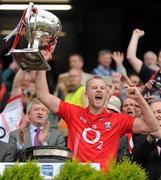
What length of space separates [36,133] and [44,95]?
886 millimetres

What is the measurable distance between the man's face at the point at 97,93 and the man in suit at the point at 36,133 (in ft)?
2.79

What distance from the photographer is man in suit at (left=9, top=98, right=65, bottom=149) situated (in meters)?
10.6

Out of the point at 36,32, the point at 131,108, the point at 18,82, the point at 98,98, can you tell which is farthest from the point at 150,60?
the point at 36,32

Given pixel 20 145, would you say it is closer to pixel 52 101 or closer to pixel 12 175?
pixel 52 101

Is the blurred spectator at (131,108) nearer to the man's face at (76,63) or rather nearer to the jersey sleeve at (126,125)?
the jersey sleeve at (126,125)

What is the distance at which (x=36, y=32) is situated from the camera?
9195 mm

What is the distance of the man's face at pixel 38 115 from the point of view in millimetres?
10859

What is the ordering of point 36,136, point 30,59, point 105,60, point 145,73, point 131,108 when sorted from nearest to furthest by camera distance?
1. point 30,59
2. point 36,136
3. point 131,108
4. point 145,73
5. point 105,60

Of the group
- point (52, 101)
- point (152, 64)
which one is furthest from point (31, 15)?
point (152, 64)

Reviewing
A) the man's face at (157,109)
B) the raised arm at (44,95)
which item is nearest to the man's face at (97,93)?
Result: the raised arm at (44,95)

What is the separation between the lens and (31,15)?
917 centimetres

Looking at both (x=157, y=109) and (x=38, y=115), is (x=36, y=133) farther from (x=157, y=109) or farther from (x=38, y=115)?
(x=157, y=109)

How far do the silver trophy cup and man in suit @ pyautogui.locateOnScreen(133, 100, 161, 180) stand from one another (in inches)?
53.1

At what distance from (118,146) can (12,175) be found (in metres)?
2.59
